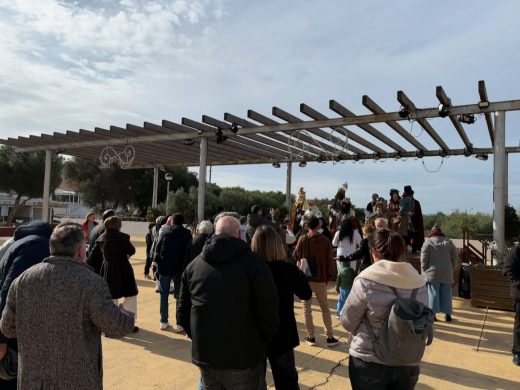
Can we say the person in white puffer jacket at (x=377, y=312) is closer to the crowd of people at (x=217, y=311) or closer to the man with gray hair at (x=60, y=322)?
the crowd of people at (x=217, y=311)

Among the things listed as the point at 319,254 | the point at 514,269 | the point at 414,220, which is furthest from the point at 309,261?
the point at 414,220

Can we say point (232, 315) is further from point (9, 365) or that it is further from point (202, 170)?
point (202, 170)

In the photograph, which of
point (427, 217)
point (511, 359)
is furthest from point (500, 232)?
point (427, 217)

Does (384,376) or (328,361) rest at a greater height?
(384,376)

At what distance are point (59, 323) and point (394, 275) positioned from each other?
75.9 inches

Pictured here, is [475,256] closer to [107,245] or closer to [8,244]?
[107,245]

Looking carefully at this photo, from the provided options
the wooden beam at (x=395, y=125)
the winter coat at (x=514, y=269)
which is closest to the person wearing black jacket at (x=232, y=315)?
the winter coat at (x=514, y=269)

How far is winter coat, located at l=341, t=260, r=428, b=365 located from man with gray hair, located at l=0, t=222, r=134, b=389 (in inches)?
53.8

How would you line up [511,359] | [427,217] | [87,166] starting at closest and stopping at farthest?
[511,359] < [427,217] < [87,166]

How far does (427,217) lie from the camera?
985 inches

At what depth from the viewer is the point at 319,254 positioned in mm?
5812

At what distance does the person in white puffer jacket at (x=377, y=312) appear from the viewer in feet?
8.46

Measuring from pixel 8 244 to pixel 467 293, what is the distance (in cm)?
859

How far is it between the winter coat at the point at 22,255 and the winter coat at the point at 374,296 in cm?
219
